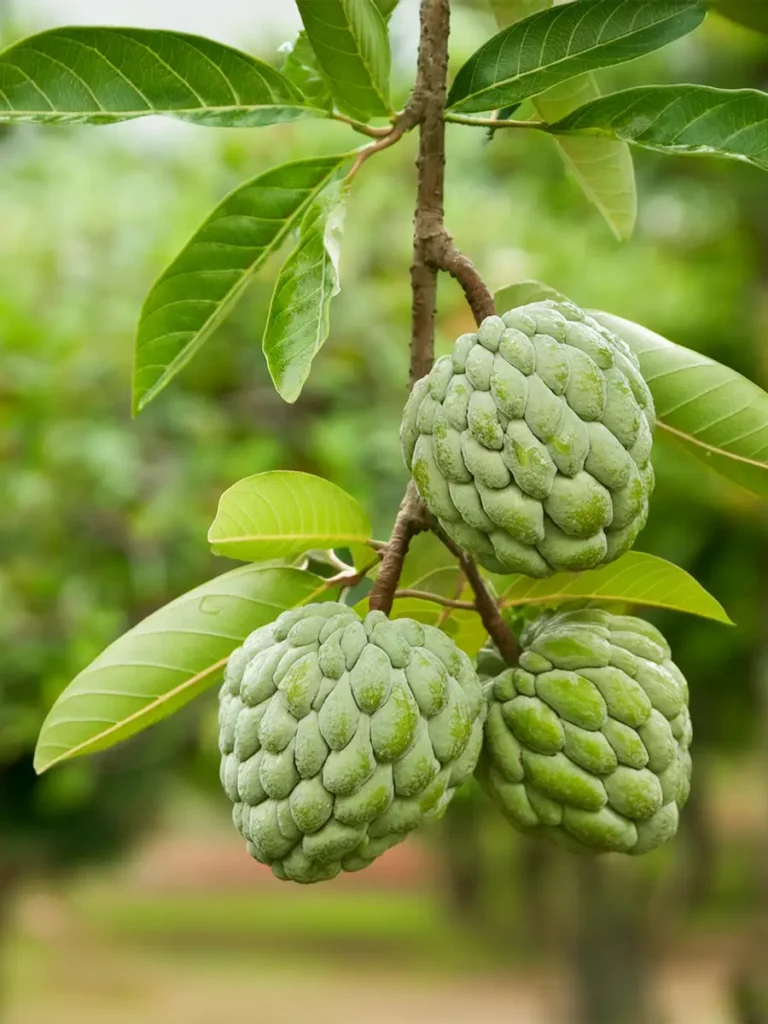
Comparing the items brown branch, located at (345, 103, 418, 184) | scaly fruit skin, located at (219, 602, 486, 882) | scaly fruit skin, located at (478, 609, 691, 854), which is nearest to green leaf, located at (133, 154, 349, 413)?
brown branch, located at (345, 103, 418, 184)

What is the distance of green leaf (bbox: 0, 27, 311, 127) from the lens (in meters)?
0.76

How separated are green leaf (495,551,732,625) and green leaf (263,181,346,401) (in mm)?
272

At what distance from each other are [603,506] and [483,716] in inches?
7.6

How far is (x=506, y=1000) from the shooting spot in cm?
1411

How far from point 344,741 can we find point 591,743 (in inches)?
7.4

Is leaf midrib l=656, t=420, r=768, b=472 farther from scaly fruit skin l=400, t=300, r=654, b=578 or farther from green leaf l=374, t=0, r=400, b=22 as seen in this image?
green leaf l=374, t=0, r=400, b=22

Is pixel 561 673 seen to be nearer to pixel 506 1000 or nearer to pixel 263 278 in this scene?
pixel 263 278

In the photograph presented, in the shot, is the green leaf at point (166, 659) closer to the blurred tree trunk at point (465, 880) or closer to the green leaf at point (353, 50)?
the green leaf at point (353, 50)

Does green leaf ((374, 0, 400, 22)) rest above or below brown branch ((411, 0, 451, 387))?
above

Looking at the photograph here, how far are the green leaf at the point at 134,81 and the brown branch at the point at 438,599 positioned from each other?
354 millimetres

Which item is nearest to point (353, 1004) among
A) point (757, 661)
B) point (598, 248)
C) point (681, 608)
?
point (757, 661)

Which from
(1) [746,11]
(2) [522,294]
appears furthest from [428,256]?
(1) [746,11]

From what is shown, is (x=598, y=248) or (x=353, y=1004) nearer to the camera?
(x=598, y=248)

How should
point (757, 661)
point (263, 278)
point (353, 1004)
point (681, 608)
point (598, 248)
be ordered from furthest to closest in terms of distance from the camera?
point (353, 1004), point (757, 661), point (598, 248), point (263, 278), point (681, 608)
